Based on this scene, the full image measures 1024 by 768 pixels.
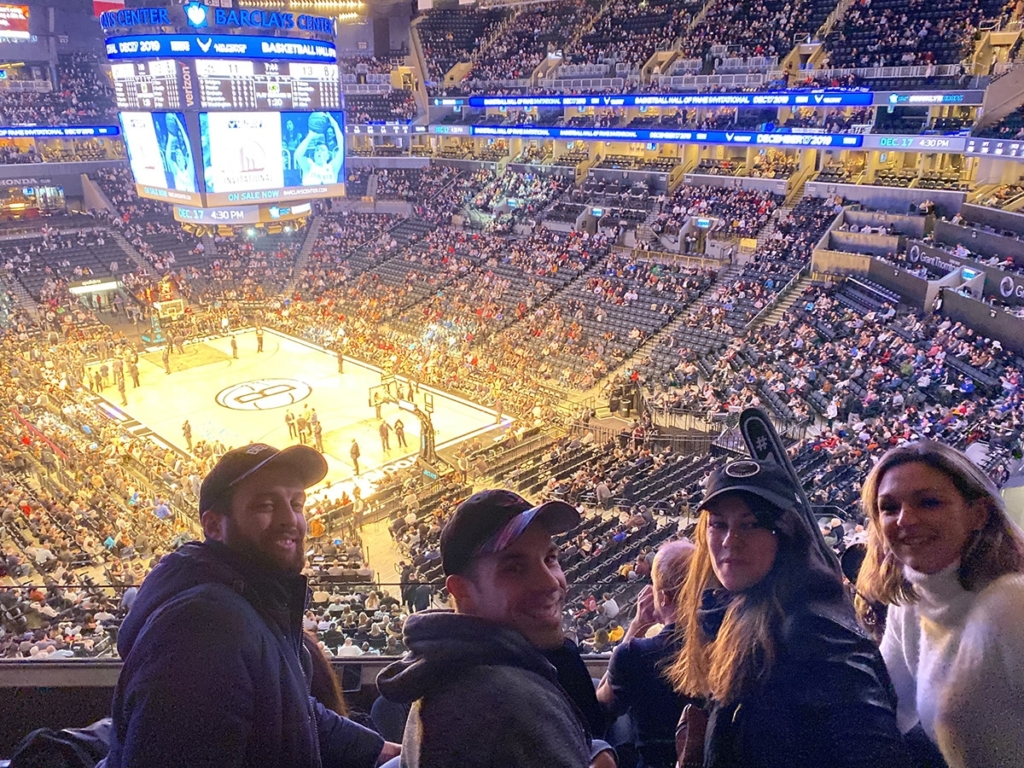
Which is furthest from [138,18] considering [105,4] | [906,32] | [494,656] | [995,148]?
[105,4]

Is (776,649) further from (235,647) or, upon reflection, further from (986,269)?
(986,269)

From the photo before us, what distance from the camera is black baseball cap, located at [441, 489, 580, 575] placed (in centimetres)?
219

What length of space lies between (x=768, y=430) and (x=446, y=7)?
5317cm

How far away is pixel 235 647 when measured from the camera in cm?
241

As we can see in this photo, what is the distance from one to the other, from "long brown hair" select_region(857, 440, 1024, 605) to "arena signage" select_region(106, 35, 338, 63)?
880 inches

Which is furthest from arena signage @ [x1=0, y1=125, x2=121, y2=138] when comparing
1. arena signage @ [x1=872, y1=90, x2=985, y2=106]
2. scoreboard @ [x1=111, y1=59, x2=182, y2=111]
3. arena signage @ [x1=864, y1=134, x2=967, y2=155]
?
arena signage @ [x1=872, y1=90, x2=985, y2=106]

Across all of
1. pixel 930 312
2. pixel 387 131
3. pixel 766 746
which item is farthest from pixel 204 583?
pixel 387 131

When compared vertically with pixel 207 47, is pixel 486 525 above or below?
below

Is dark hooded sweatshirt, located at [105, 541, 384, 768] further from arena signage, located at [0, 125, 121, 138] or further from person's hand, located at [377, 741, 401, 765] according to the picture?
arena signage, located at [0, 125, 121, 138]

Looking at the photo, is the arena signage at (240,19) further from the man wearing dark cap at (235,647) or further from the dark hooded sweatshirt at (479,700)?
the dark hooded sweatshirt at (479,700)

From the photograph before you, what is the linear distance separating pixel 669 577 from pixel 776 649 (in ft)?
2.88

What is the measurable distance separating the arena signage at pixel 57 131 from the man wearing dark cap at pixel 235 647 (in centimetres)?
4726

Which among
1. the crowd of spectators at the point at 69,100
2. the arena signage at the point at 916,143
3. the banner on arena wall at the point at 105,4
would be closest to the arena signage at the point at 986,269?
the arena signage at the point at 916,143

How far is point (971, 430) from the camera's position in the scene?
14.8 m
